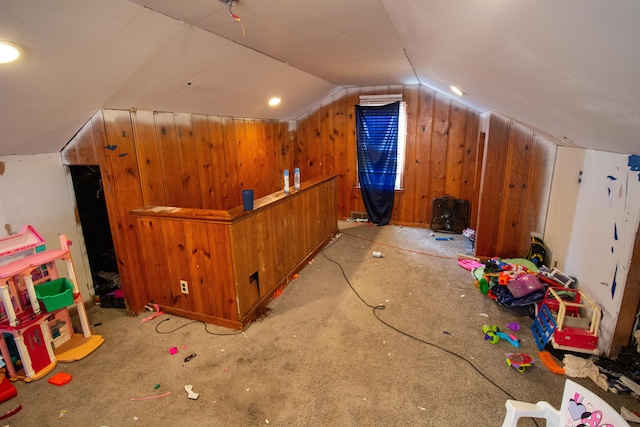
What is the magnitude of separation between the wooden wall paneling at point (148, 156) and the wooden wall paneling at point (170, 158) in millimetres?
61

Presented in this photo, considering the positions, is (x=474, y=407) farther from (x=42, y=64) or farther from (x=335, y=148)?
(x=335, y=148)

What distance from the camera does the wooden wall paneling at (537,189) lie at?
3.34 m

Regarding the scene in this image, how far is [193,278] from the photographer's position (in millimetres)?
2670

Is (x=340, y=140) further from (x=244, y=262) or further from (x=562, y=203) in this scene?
(x=244, y=262)

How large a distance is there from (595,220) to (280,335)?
2.61m

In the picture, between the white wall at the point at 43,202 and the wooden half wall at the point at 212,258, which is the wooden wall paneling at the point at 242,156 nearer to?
the wooden half wall at the point at 212,258

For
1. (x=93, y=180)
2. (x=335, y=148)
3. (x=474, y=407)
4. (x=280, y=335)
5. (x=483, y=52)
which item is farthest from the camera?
(x=335, y=148)

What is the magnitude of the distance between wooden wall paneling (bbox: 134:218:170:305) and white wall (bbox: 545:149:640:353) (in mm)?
3265

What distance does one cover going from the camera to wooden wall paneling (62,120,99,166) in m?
2.49

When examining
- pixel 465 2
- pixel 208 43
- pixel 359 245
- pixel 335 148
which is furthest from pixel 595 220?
pixel 335 148

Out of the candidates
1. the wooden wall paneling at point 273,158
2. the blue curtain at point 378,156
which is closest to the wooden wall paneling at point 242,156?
the wooden wall paneling at point 273,158

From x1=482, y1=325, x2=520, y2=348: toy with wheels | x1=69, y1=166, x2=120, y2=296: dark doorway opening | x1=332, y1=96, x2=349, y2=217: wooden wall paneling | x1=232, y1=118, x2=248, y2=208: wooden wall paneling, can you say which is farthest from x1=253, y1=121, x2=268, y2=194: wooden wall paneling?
x1=482, y1=325, x2=520, y2=348: toy with wheels

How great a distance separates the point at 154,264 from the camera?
2771mm

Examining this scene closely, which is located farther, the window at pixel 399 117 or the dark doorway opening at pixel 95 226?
the window at pixel 399 117
